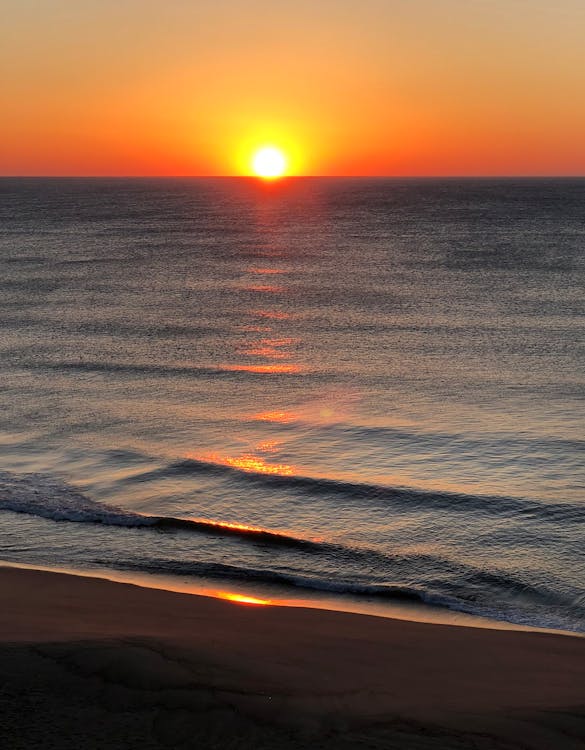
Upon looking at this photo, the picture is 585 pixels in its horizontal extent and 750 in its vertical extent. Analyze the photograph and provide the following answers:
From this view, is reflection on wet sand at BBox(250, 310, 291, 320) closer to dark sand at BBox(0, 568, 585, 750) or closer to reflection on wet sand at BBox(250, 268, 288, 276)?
Answer: reflection on wet sand at BBox(250, 268, 288, 276)

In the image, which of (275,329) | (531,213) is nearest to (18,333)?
(275,329)

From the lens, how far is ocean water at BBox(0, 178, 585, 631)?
16.7 meters

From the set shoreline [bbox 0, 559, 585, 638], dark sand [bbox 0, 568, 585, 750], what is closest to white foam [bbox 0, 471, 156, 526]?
shoreline [bbox 0, 559, 585, 638]

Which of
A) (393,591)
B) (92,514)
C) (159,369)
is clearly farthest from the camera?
(159,369)

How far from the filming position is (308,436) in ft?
81.4

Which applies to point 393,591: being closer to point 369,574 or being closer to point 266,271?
point 369,574

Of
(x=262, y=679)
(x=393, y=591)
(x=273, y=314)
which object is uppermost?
(x=273, y=314)

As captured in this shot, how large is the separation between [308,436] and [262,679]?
45.0 ft

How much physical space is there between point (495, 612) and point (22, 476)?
1173 cm

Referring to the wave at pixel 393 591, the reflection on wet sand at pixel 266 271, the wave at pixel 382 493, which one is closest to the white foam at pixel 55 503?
the wave at pixel 382 493

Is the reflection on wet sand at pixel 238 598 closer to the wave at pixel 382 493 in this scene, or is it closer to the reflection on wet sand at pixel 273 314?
the wave at pixel 382 493

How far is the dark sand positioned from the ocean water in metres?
1.84

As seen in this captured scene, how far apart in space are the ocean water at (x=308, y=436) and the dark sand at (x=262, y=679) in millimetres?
1843

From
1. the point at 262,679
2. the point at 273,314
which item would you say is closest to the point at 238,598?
the point at 262,679
